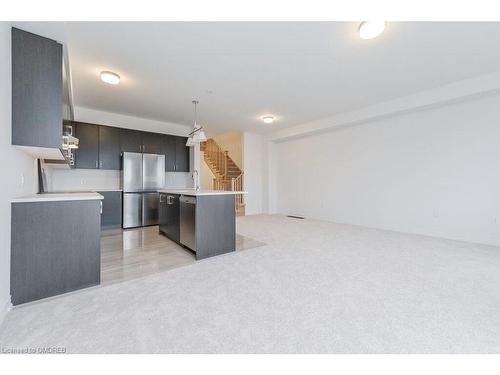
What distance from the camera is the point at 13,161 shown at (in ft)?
6.38

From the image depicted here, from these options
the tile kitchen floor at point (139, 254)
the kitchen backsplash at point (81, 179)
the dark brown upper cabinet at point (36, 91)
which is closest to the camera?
the dark brown upper cabinet at point (36, 91)

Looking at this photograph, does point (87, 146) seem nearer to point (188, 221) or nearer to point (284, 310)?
point (188, 221)

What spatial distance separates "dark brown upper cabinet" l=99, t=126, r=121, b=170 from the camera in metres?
4.84

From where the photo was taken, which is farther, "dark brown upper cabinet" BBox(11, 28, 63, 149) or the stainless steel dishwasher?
the stainless steel dishwasher

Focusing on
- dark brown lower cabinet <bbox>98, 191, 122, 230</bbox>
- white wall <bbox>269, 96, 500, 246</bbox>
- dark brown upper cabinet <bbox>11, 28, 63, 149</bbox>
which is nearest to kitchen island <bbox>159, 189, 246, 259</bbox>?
dark brown upper cabinet <bbox>11, 28, 63, 149</bbox>

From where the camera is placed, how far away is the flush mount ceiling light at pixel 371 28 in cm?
220

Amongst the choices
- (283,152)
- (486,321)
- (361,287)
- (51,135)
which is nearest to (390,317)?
(361,287)

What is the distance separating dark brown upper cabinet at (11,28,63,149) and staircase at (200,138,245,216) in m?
5.41

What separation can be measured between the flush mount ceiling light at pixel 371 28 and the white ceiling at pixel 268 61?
0.09 meters

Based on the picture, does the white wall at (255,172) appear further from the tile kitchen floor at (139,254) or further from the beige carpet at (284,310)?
the beige carpet at (284,310)

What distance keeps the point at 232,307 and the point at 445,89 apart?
487cm

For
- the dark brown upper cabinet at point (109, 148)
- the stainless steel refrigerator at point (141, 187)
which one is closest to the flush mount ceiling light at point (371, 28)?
the stainless steel refrigerator at point (141, 187)

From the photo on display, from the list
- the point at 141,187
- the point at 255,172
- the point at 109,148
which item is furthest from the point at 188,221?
the point at 255,172

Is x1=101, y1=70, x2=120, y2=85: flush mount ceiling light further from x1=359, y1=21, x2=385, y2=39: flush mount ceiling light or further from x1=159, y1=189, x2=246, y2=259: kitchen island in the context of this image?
x1=359, y1=21, x2=385, y2=39: flush mount ceiling light
